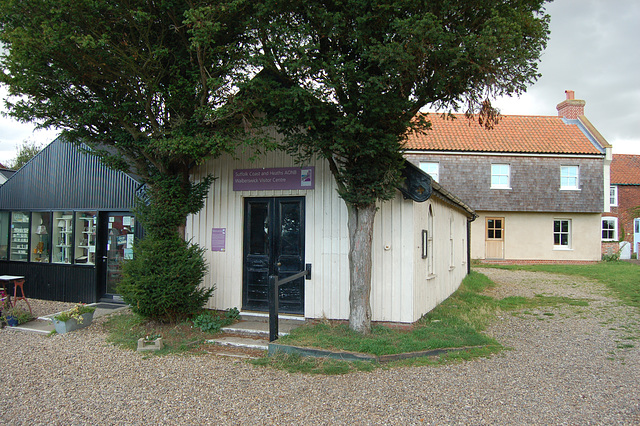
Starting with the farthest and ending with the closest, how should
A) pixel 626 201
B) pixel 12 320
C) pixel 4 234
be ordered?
pixel 626 201
pixel 4 234
pixel 12 320

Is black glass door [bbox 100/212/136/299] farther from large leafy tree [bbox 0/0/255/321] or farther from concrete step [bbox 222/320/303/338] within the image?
concrete step [bbox 222/320/303/338]

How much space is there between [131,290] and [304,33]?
203 inches

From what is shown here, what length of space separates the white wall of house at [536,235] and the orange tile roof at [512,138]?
341 centimetres

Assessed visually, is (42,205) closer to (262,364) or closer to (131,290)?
(131,290)

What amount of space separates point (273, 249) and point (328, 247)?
1165 millimetres

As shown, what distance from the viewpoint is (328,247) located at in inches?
322

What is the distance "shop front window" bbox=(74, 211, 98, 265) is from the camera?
11.0m

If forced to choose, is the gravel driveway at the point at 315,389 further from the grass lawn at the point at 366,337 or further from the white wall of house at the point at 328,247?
the white wall of house at the point at 328,247

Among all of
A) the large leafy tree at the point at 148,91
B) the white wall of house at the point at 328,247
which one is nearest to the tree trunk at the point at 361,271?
the white wall of house at the point at 328,247

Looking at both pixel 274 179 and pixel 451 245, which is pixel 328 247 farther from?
pixel 451 245

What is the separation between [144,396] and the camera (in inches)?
204

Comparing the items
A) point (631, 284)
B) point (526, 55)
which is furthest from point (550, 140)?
point (526, 55)

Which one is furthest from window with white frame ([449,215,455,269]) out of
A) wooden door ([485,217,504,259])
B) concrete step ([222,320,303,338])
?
wooden door ([485,217,504,259])

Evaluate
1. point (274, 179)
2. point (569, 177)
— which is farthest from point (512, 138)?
point (274, 179)
